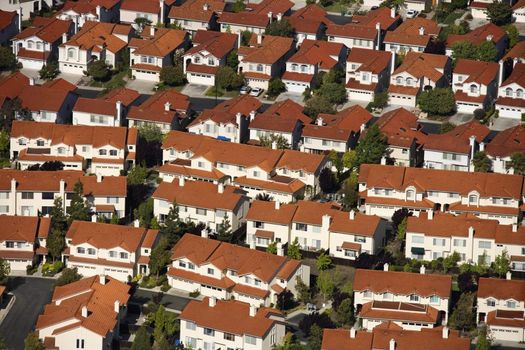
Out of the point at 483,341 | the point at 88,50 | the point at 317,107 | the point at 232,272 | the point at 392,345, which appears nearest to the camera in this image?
the point at 392,345

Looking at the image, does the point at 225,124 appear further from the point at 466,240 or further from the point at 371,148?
the point at 466,240

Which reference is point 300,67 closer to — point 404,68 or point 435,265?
point 404,68

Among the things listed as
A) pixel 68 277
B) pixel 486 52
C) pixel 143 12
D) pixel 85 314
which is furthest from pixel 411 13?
pixel 85 314

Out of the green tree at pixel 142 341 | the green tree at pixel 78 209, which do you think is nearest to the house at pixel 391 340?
the green tree at pixel 142 341

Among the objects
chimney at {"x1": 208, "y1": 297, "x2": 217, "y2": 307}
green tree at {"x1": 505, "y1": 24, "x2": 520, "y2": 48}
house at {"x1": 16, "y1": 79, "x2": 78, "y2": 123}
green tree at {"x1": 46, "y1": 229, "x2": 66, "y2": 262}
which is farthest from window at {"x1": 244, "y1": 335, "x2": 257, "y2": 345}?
green tree at {"x1": 505, "y1": 24, "x2": 520, "y2": 48}

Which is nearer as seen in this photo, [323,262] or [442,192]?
[323,262]

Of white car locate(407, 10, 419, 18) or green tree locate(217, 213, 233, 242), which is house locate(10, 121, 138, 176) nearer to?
green tree locate(217, 213, 233, 242)

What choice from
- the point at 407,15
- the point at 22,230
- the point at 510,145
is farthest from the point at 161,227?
the point at 407,15
